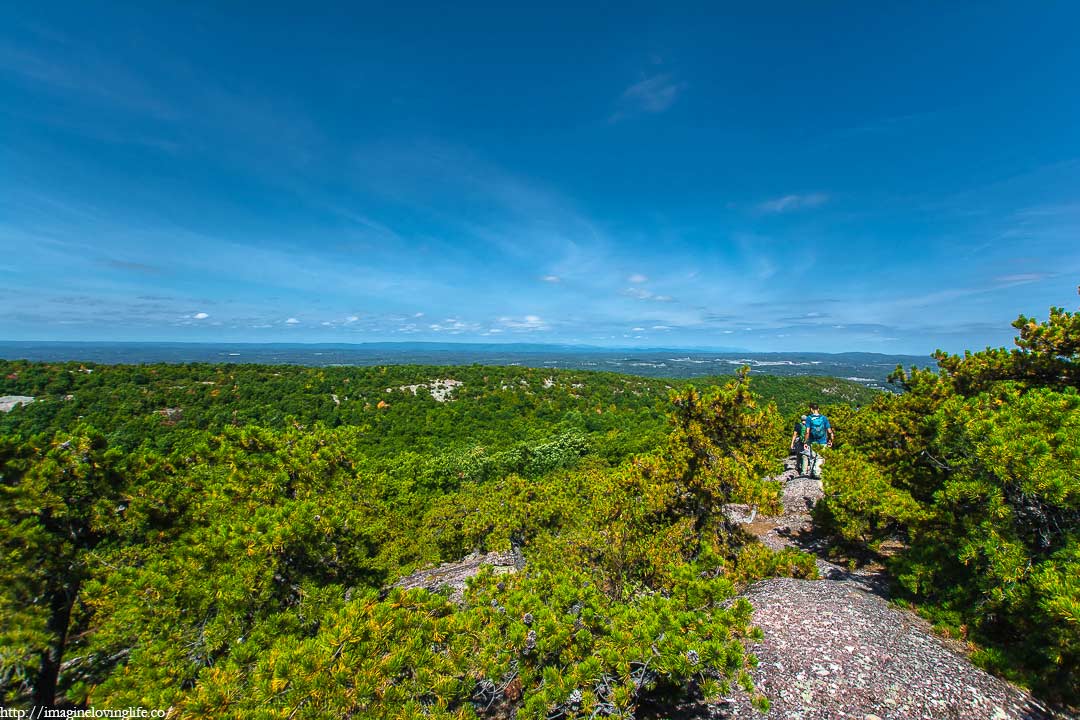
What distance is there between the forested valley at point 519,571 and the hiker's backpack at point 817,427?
3.48 m

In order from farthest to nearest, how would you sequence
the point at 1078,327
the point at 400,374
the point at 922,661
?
Answer: the point at 400,374
the point at 1078,327
the point at 922,661

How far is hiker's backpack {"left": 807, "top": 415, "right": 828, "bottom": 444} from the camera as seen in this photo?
51.2 feet

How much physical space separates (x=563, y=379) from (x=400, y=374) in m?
28.9

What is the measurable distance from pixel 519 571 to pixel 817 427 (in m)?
14.4

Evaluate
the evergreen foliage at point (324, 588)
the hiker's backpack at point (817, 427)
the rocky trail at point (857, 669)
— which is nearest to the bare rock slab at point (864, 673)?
the rocky trail at point (857, 669)

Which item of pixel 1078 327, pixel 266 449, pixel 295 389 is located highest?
pixel 1078 327

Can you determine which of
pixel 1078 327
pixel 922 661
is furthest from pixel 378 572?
pixel 1078 327

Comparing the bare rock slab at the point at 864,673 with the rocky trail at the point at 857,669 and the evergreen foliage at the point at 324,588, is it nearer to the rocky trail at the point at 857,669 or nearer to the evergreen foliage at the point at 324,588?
the rocky trail at the point at 857,669

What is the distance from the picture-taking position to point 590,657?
417cm

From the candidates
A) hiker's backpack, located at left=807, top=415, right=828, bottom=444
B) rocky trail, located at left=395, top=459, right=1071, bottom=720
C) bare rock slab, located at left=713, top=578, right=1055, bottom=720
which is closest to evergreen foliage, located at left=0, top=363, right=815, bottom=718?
rocky trail, located at left=395, top=459, right=1071, bottom=720

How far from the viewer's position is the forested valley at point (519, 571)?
404 cm

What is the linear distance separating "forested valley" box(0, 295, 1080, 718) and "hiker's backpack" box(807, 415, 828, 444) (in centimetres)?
348

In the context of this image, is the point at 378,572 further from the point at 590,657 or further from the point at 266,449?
the point at 590,657

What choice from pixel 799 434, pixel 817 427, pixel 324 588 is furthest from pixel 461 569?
pixel 799 434
